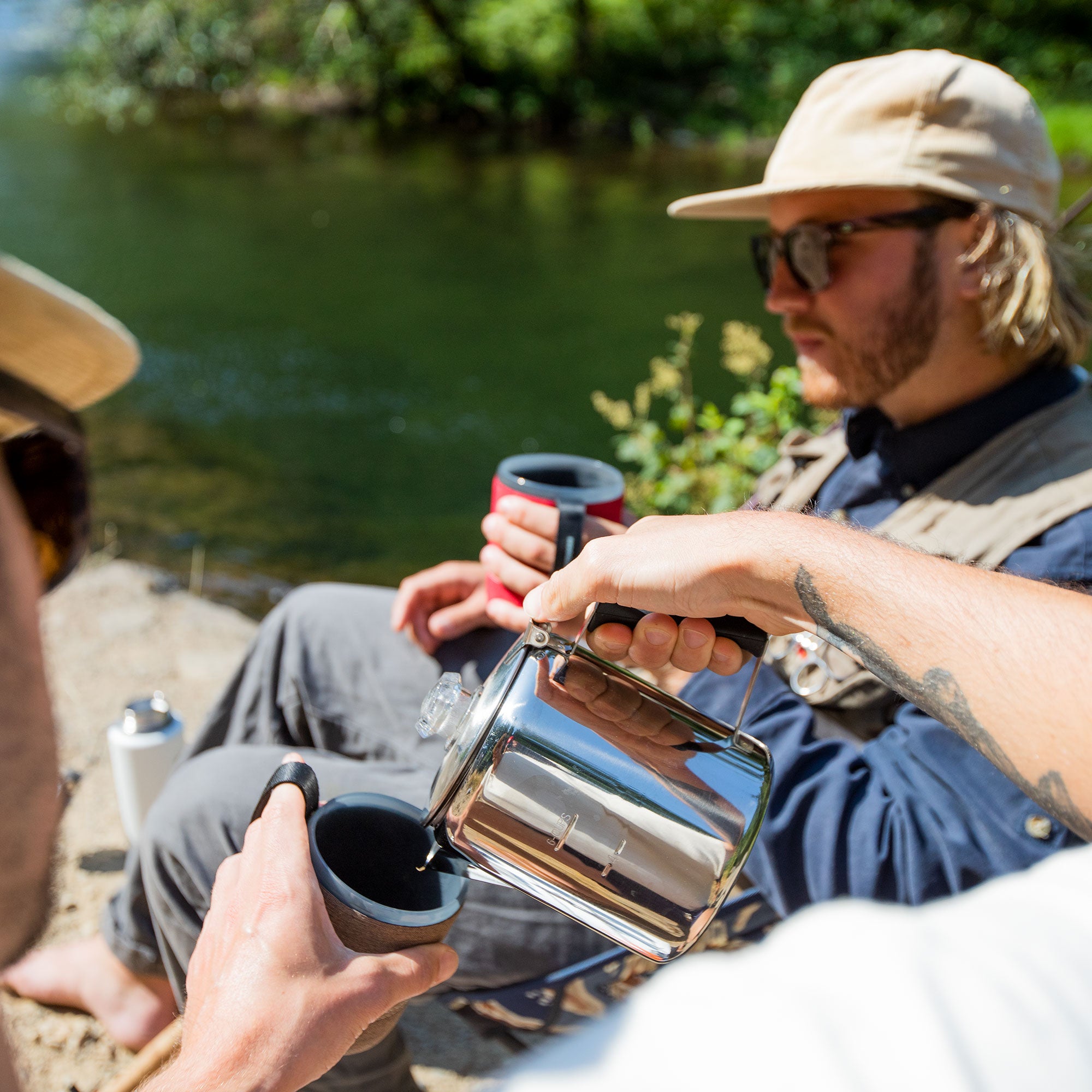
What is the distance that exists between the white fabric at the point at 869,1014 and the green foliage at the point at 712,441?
8.35 feet

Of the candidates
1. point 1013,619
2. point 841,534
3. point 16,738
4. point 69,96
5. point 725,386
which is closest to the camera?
point 16,738

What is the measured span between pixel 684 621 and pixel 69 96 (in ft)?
68.6

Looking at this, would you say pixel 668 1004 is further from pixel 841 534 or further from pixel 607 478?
pixel 607 478

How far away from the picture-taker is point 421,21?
2073 centimetres

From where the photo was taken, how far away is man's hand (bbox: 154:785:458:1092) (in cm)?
95

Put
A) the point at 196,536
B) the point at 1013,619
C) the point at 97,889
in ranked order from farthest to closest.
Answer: the point at 196,536 < the point at 97,889 < the point at 1013,619

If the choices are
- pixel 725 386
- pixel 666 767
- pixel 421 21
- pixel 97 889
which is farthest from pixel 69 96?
pixel 666 767

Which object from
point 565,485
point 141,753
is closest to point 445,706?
point 565,485

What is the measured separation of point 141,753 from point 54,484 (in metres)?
1.07

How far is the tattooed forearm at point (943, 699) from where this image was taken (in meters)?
0.96

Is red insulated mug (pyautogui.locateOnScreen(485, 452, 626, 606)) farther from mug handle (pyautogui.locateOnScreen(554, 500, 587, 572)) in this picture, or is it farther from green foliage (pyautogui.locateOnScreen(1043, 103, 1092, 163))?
green foliage (pyautogui.locateOnScreen(1043, 103, 1092, 163))

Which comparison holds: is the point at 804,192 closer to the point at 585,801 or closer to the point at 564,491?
the point at 564,491

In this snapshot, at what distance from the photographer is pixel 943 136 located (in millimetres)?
1842

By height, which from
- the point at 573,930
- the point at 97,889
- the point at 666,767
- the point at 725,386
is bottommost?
the point at 725,386
